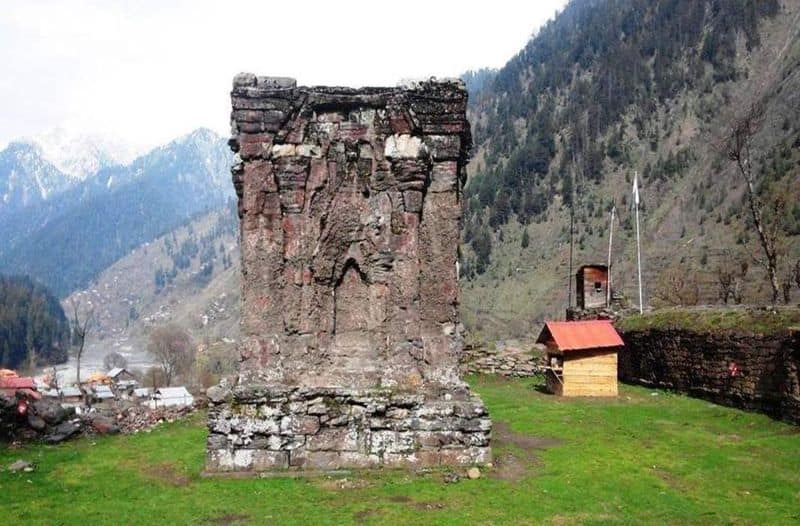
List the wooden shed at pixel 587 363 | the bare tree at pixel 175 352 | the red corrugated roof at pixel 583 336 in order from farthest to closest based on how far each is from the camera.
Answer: the bare tree at pixel 175 352 < the wooden shed at pixel 587 363 < the red corrugated roof at pixel 583 336

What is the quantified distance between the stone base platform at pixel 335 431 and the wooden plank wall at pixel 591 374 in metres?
10.6

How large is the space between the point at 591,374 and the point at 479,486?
11822mm

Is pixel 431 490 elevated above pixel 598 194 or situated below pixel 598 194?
below

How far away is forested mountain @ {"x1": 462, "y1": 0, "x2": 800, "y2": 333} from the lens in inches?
2692

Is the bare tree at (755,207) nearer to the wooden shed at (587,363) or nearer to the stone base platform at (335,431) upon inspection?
the wooden shed at (587,363)

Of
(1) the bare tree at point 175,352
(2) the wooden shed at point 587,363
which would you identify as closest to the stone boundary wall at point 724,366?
(2) the wooden shed at point 587,363

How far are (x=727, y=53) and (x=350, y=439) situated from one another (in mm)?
109955

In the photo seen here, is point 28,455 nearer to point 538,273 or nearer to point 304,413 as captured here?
point 304,413

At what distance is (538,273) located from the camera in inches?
3223

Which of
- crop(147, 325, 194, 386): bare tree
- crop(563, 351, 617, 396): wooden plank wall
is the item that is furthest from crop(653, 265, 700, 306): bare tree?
crop(147, 325, 194, 386): bare tree

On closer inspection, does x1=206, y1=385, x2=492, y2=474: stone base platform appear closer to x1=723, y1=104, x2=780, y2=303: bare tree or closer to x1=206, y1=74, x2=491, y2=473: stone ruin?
x1=206, y1=74, x2=491, y2=473: stone ruin

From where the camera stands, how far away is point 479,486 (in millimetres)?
9852

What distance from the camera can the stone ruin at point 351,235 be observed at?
11.3m

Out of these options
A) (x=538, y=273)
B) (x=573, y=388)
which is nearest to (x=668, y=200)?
(x=538, y=273)
